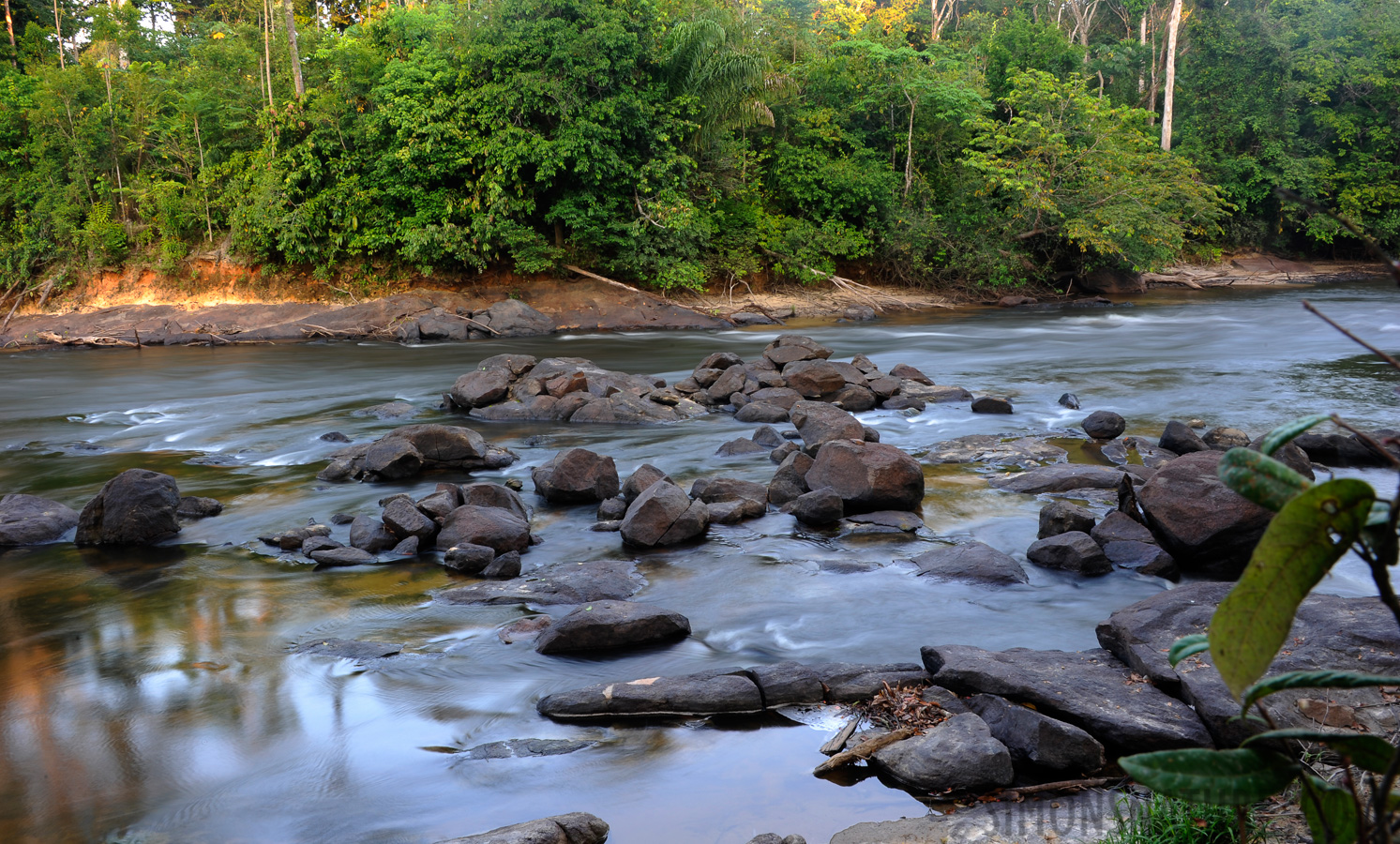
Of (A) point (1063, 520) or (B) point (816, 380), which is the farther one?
(B) point (816, 380)

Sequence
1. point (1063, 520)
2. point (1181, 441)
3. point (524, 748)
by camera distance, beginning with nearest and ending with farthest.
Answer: point (524, 748), point (1063, 520), point (1181, 441)

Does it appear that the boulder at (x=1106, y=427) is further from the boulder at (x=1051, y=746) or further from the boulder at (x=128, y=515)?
the boulder at (x=128, y=515)

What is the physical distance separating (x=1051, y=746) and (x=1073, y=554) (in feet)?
8.92

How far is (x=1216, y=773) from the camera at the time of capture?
1.24 meters

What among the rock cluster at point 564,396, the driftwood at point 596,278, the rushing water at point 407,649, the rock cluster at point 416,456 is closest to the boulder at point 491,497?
the rushing water at point 407,649

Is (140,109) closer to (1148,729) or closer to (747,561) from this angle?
(747,561)

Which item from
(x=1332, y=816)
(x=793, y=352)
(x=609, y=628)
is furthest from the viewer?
(x=793, y=352)

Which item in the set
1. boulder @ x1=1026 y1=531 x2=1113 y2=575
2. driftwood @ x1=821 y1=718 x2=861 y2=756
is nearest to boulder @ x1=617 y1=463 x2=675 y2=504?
boulder @ x1=1026 y1=531 x2=1113 y2=575

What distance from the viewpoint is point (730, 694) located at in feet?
14.5

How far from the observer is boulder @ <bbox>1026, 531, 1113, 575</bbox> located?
6129mm

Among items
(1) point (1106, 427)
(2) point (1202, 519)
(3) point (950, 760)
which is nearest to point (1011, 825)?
(3) point (950, 760)

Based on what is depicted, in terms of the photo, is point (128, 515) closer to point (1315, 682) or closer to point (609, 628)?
point (609, 628)

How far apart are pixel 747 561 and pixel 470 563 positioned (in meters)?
1.88

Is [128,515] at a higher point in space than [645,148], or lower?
lower
